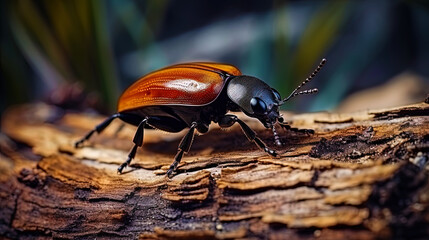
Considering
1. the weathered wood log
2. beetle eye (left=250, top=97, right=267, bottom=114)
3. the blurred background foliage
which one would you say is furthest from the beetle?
the blurred background foliage

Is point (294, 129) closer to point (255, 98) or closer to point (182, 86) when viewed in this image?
point (255, 98)

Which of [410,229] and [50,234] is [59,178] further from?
[410,229]

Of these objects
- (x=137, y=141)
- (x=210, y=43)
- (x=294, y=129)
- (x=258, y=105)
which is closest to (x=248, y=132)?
(x=258, y=105)

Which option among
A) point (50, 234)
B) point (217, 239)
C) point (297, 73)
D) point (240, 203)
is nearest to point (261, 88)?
point (240, 203)

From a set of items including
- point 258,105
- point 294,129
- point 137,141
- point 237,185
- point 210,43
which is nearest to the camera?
point 237,185

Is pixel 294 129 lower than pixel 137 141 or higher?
higher

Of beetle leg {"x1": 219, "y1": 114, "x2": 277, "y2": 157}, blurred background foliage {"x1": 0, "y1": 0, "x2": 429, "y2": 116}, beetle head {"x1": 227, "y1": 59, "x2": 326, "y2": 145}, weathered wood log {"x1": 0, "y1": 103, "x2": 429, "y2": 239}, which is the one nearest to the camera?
weathered wood log {"x1": 0, "y1": 103, "x2": 429, "y2": 239}

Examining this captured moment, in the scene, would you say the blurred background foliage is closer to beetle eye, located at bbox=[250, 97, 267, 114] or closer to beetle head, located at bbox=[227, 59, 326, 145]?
beetle head, located at bbox=[227, 59, 326, 145]

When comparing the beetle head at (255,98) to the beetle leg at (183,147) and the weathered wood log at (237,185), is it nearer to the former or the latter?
the weathered wood log at (237,185)
